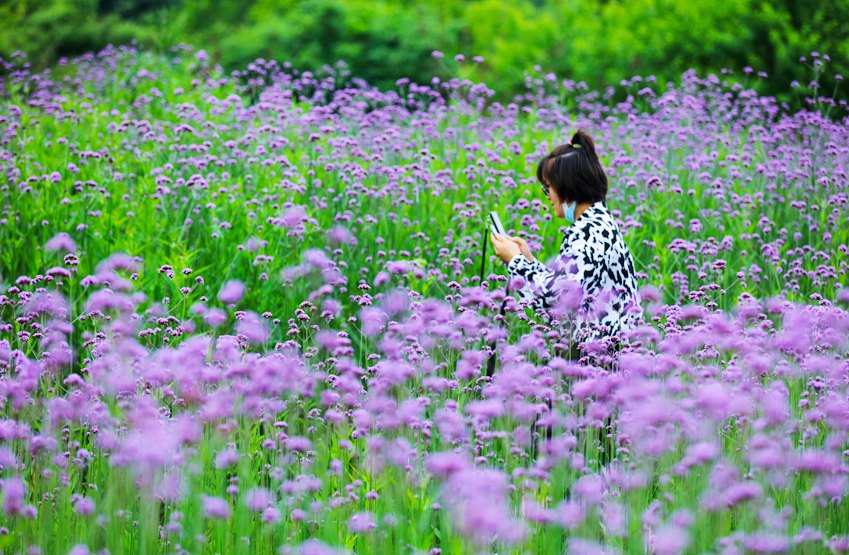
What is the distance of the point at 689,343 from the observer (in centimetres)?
351

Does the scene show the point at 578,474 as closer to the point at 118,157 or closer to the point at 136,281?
the point at 136,281

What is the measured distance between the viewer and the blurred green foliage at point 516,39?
13156mm

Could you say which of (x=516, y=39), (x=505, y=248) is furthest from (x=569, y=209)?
(x=516, y=39)

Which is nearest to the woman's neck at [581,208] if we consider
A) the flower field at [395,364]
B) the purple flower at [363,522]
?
the flower field at [395,364]

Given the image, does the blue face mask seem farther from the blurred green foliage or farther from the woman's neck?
the blurred green foliage

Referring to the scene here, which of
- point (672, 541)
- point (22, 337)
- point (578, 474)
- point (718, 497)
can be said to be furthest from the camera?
point (22, 337)

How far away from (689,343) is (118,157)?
5.46m

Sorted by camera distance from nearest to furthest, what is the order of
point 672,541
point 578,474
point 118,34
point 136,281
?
1. point 672,541
2. point 578,474
3. point 136,281
4. point 118,34

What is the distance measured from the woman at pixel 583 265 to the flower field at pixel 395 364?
0.19m

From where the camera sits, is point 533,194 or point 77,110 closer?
point 533,194

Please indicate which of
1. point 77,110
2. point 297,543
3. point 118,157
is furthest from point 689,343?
point 77,110

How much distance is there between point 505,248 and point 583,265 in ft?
1.44

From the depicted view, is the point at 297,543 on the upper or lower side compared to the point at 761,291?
upper

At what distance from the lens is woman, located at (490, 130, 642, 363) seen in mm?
4555
